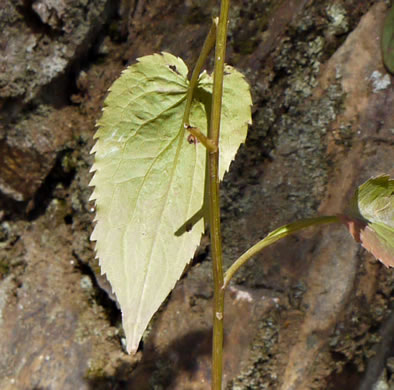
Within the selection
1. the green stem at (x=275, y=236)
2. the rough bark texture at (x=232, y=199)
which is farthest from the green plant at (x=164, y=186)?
the rough bark texture at (x=232, y=199)

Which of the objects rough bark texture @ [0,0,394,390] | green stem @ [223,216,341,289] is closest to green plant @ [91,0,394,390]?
green stem @ [223,216,341,289]

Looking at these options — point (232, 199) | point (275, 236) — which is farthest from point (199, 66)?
point (232, 199)

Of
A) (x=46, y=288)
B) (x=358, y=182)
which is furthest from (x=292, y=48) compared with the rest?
(x=46, y=288)

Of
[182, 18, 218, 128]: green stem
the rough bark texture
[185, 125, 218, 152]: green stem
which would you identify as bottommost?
the rough bark texture

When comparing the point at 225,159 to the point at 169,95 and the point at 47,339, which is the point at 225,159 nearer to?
the point at 169,95

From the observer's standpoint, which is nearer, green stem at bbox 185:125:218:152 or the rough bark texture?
green stem at bbox 185:125:218:152

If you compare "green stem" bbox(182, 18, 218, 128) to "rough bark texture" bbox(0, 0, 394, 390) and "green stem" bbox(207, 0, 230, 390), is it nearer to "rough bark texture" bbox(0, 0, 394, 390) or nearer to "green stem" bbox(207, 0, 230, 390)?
"green stem" bbox(207, 0, 230, 390)

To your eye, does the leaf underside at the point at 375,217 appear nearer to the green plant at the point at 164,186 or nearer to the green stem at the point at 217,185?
the green plant at the point at 164,186
